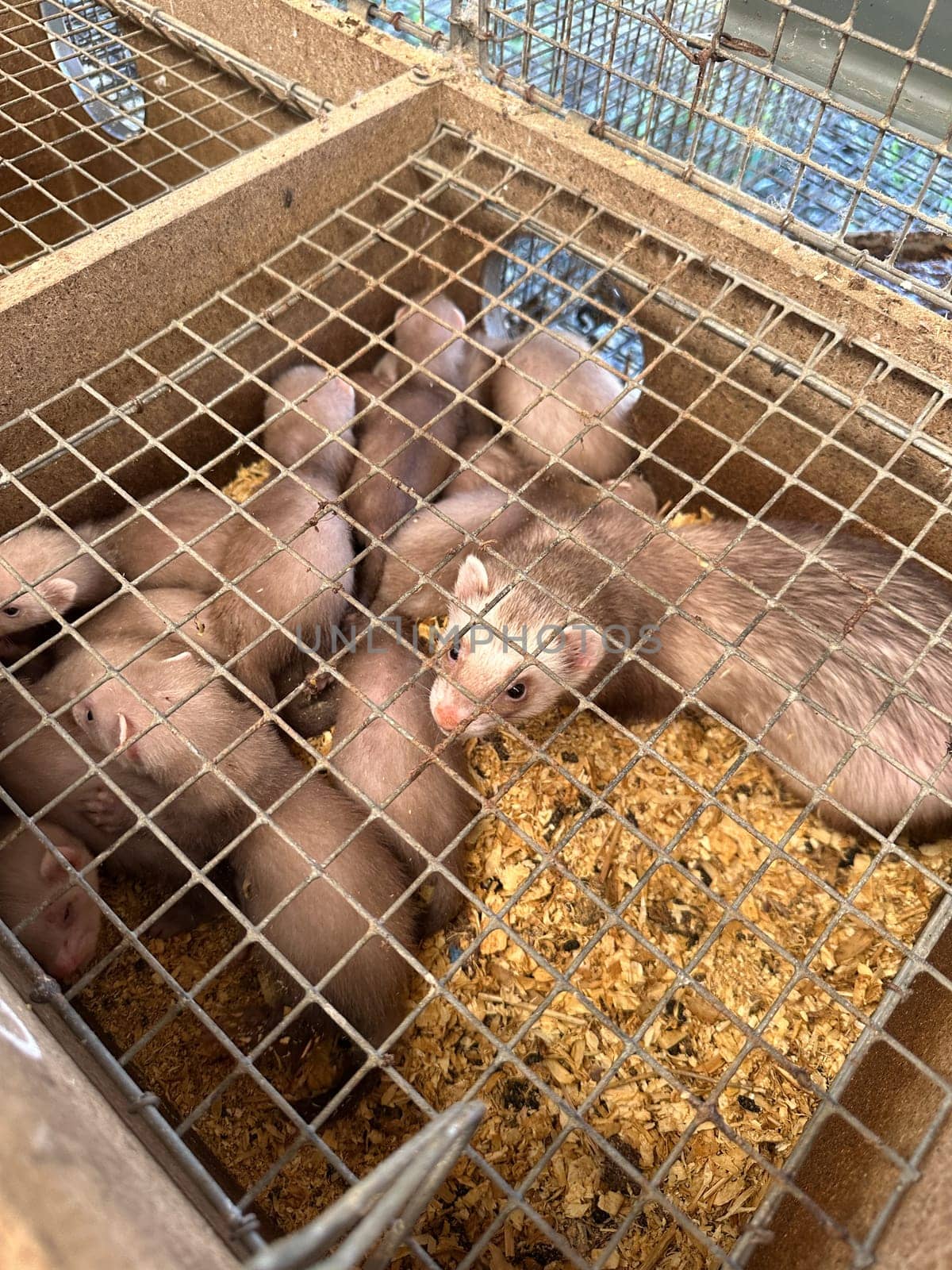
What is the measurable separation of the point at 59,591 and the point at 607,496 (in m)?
1.63

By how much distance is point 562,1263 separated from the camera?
1.75 m

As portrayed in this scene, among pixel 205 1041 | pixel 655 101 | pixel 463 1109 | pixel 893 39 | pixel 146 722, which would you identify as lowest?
pixel 205 1041

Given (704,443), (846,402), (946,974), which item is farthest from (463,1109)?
(704,443)

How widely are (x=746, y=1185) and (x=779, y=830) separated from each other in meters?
0.91

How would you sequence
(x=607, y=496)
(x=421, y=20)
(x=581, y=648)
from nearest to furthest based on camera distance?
1. (x=607, y=496)
2. (x=581, y=648)
3. (x=421, y=20)

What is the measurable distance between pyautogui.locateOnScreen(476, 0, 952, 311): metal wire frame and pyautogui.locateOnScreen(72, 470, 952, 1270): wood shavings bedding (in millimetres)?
1579

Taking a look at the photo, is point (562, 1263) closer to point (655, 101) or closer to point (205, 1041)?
point (205, 1041)

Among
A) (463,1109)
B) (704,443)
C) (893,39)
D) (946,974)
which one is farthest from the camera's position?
(704,443)

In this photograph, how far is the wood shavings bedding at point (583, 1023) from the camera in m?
1.78

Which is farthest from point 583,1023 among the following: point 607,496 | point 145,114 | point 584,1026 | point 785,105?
point 145,114

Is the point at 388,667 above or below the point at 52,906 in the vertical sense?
above

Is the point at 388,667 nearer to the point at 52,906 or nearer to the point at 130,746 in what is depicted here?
the point at 130,746

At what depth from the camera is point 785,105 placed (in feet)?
12.0

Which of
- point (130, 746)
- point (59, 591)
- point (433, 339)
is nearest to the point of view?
point (130, 746)
